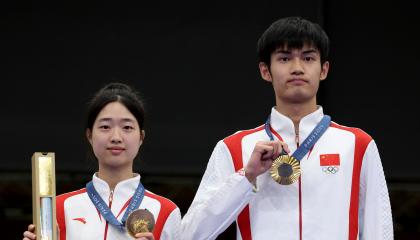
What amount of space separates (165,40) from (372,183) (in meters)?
2.65

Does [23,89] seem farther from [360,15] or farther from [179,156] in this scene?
[360,15]

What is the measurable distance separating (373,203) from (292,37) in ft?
2.47

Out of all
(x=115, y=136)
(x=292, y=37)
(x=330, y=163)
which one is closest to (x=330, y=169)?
(x=330, y=163)

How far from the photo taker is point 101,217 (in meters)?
4.69

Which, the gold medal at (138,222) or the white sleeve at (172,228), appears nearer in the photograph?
the gold medal at (138,222)

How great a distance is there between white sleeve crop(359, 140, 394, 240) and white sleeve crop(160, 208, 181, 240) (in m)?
Result: 0.77

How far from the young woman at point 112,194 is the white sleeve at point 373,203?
79 centimetres

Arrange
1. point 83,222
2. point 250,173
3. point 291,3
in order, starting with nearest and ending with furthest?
point 250,173 → point 83,222 → point 291,3

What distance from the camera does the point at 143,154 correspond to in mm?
6867

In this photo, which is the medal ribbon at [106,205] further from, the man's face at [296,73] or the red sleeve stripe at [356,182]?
the red sleeve stripe at [356,182]

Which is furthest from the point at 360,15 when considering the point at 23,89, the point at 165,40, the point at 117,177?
the point at 117,177

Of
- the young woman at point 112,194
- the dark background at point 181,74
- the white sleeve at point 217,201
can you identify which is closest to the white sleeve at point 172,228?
the young woman at point 112,194

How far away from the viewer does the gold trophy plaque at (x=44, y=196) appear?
410cm

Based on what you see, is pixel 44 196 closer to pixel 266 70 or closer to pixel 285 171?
pixel 285 171
